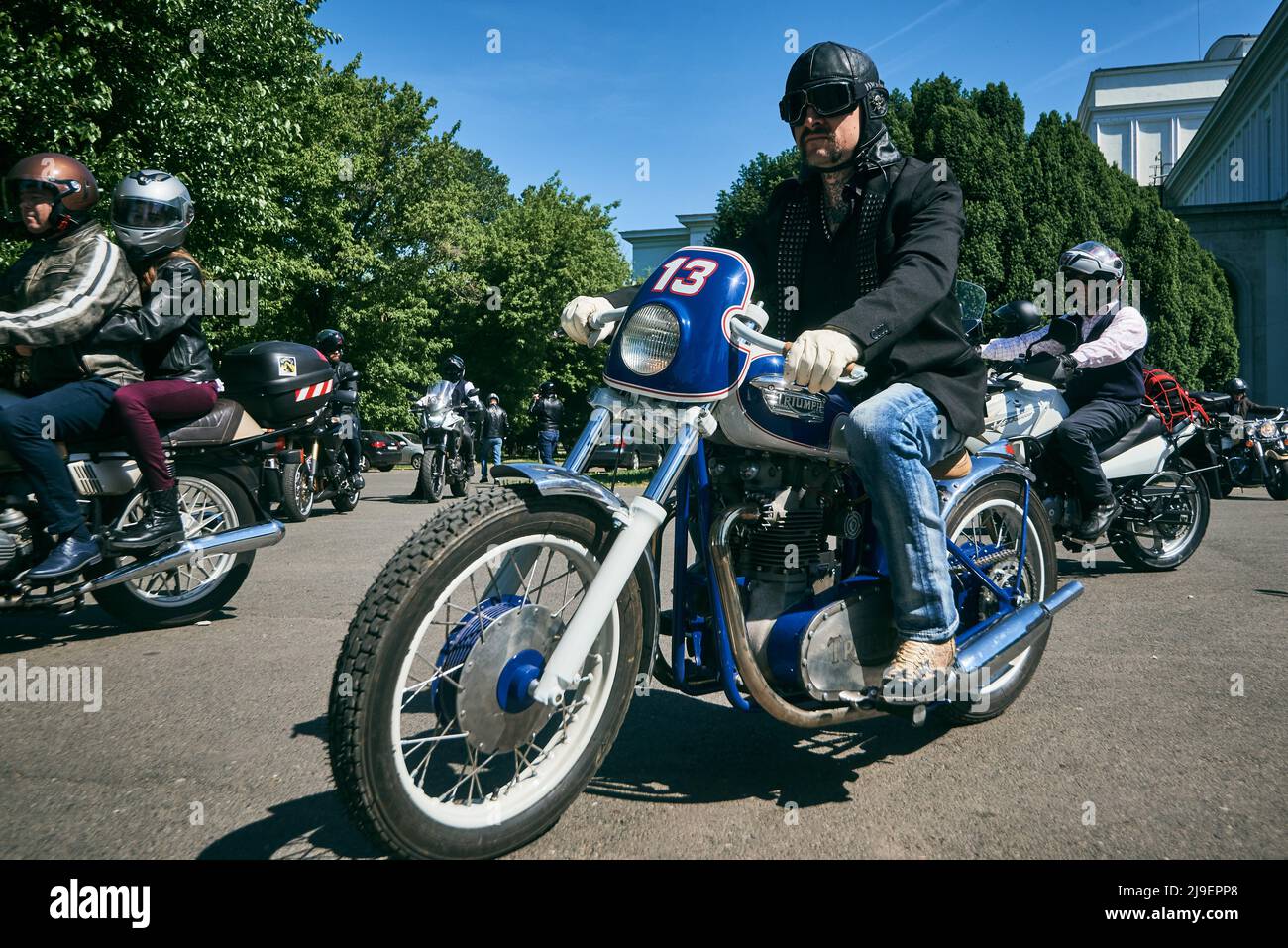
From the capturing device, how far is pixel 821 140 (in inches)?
116

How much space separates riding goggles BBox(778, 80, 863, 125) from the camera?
282cm

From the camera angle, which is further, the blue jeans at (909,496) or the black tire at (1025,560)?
the black tire at (1025,560)

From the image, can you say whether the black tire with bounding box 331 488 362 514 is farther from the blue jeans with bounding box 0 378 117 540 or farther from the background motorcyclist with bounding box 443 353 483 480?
the blue jeans with bounding box 0 378 117 540

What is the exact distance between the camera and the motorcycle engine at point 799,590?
8.80 feet

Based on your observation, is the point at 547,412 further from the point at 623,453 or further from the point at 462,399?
the point at 623,453

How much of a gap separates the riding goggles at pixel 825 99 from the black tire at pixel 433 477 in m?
10.5

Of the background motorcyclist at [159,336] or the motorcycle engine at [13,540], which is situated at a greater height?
the background motorcyclist at [159,336]

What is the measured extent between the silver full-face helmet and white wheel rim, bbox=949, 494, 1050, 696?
4.06m

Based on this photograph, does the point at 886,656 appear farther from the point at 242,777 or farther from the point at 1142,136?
the point at 1142,136

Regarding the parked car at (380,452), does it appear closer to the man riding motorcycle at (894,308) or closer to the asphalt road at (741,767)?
the asphalt road at (741,767)

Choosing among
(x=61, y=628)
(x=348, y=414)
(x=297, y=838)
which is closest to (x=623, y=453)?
(x=297, y=838)

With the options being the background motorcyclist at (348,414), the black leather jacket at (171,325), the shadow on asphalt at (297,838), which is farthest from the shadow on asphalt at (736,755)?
the background motorcyclist at (348,414)

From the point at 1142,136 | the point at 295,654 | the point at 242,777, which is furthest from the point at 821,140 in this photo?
the point at 1142,136

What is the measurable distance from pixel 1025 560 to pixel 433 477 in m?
10.3
